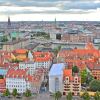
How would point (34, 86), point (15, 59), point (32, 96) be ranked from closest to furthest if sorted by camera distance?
point (32, 96) → point (34, 86) → point (15, 59)

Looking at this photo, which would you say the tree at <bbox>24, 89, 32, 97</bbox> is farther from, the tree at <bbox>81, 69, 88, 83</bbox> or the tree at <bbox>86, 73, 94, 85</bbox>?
the tree at <bbox>86, 73, 94, 85</bbox>

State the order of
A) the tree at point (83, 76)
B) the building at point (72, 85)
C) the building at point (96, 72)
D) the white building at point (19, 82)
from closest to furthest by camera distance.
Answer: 1. the building at point (72, 85)
2. the white building at point (19, 82)
3. the tree at point (83, 76)
4. the building at point (96, 72)

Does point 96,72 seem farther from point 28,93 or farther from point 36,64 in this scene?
point 28,93

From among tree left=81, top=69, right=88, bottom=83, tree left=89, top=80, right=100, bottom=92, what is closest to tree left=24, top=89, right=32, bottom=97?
tree left=89, top=80, right=100, bottom=92

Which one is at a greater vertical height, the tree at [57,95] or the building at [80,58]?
the building at [80,58]

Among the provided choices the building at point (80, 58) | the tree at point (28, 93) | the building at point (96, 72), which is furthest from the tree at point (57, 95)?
the building at point (80, 58)

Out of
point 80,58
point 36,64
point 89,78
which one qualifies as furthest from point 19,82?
point 80,58

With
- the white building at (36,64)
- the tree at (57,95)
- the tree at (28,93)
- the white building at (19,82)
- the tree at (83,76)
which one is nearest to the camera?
the tree at (57,95)

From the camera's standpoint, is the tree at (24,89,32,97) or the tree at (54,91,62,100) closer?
the tree at (54,91,62,100)

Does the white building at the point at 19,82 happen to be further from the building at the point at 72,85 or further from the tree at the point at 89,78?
the tree at the point at 89,78

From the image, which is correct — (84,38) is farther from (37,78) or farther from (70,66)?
(37,78)

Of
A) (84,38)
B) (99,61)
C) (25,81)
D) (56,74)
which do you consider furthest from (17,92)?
(84,38)
